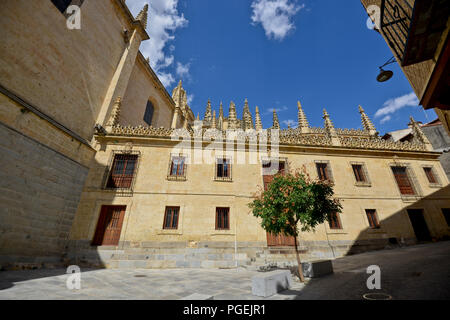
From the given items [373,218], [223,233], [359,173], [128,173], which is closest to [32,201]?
[128,173]

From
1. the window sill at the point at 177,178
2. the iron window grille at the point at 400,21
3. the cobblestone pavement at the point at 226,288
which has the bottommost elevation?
the cobblestone pavement at the point at 226,288

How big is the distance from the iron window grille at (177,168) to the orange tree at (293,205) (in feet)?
22.8

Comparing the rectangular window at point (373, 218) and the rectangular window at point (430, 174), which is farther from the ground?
the rectangular window at point (430, 174)

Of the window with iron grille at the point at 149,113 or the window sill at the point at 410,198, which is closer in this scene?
the window sill at the point at 410,198

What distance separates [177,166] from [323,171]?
1145 centimetres

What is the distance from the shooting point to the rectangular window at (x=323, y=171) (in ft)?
47.6

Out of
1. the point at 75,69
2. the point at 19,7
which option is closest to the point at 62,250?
the point at 75,69

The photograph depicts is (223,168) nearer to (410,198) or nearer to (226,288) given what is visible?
(226,288)

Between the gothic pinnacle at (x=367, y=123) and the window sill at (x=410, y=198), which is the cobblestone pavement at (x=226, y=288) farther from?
the gothic pinnacle at (x=367, y=123)

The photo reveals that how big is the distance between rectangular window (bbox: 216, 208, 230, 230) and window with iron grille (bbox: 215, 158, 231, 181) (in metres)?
2.30

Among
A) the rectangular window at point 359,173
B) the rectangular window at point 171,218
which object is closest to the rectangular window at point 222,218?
the rectangular window at point 171,218

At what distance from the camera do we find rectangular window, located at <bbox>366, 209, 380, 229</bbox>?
13422 millimetres

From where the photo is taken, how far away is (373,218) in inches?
538

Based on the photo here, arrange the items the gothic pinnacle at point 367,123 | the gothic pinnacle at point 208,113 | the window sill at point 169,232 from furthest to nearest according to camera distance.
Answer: the gothic pinnacle at point 208,113 < the gothic pinnacle at point 367,123 < the window sill at point 169,232
